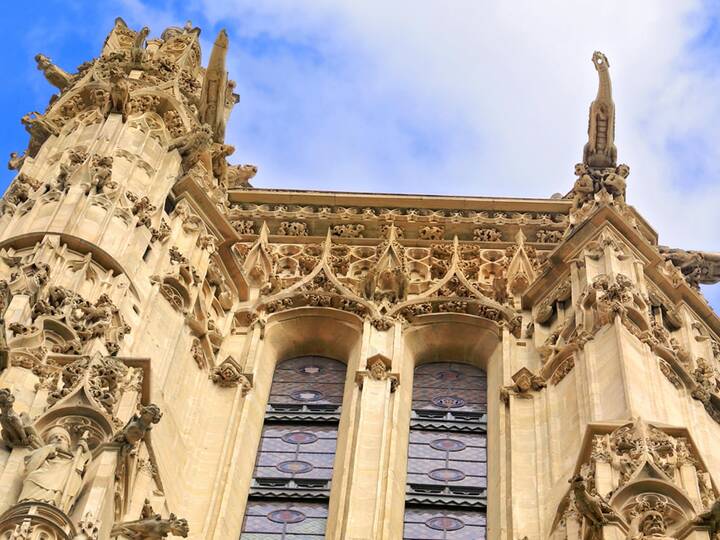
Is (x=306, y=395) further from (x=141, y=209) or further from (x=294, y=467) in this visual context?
(x=141, y=209)

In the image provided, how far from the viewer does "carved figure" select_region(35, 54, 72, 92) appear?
25438 millimetres

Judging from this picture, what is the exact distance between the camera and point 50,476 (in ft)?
50.5

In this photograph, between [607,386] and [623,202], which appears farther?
[623,202]

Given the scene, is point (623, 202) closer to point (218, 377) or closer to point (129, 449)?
point (218, 377)

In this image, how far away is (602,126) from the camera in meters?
26.2

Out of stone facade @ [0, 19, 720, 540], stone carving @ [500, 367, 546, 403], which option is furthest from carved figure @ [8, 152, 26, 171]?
stone carving @ [500, 367, 546, 403]

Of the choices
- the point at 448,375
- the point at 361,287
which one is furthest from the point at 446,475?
the point at 361,287

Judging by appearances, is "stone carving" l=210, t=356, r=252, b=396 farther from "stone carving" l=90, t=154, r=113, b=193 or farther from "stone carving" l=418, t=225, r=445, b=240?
"stone carving" l=418, t=225, r=445, b=240

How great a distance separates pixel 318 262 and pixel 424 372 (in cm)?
240

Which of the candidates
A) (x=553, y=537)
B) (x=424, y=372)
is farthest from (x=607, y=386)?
(x=424, y=372)

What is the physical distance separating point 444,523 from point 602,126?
786 cm

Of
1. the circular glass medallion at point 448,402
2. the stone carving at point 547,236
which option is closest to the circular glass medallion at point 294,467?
the circular glass medallion at point 448,402

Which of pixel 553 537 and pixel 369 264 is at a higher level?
pixel 369 264

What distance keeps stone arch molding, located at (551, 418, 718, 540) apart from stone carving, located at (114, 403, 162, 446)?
350 cm
